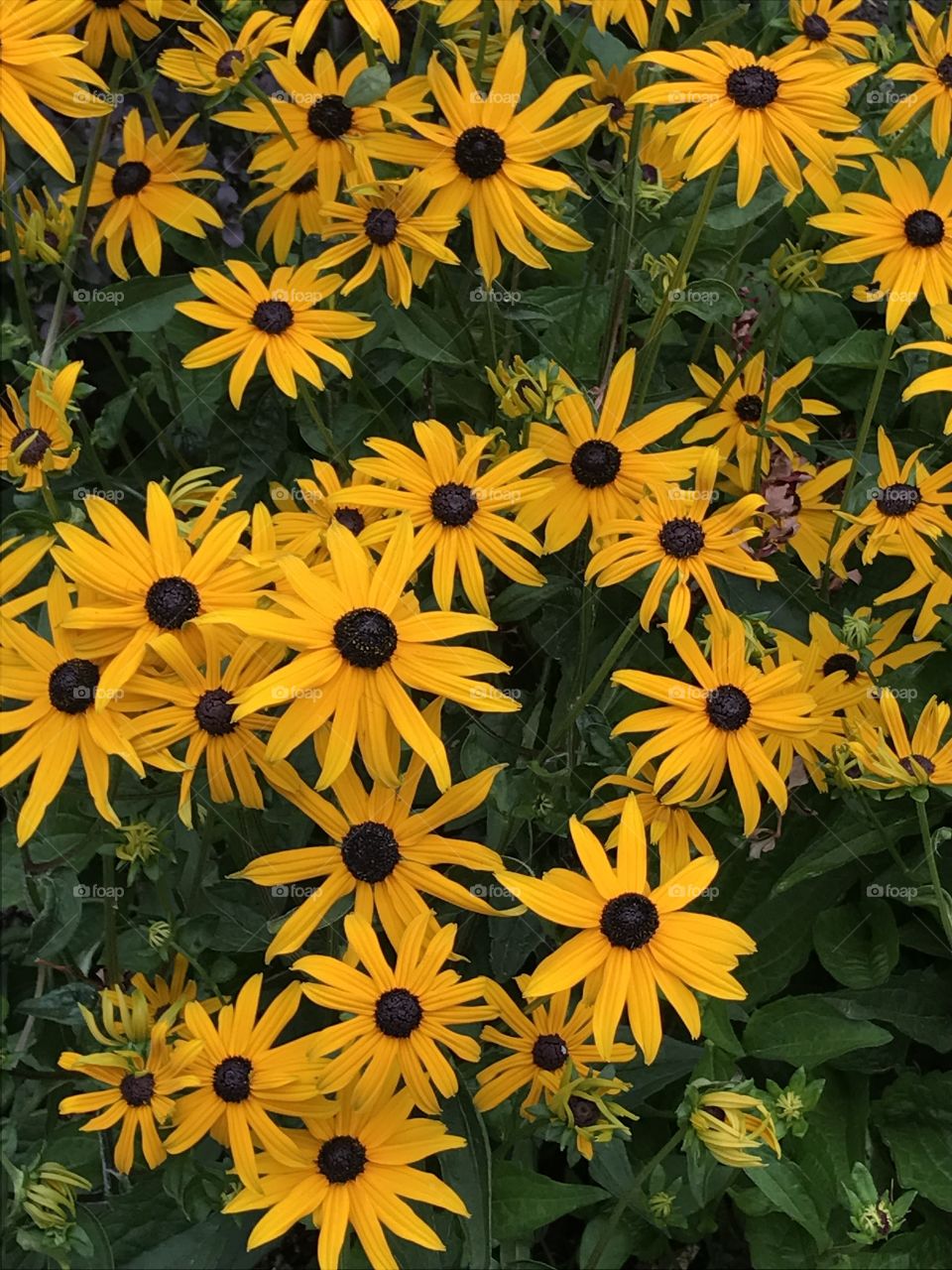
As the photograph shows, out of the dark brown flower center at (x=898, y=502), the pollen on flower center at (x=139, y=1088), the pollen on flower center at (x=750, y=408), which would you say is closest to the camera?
the pollen on flower center at (x=139, y=1088)

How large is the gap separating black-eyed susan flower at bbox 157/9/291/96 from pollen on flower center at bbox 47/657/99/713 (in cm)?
79

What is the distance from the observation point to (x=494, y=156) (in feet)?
4.63

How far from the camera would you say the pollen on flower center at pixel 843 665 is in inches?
62.8

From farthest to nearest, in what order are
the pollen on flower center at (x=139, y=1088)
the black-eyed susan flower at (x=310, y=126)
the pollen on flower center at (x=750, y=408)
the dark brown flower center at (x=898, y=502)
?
the pollen on flower center at (x=750, y=408) → the black-eyed susan flower at (x=310, y=126) → the dark brown flower center at (x=898, y=502) → the pollen on flower center at (x=139, y=1088)

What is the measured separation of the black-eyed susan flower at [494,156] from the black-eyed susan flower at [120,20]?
342 millimetres

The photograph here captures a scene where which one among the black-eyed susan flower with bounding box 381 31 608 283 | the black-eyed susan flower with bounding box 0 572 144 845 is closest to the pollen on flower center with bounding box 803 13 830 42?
the black-eyed susan flower with bounding box 381 31 608 283

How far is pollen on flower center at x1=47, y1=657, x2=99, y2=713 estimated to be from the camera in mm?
1204

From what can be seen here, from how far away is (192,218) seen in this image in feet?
5.77

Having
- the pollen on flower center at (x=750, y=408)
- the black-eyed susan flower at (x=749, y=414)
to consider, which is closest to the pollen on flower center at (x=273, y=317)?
the black-eyed susan flower at (x=749, y=414)

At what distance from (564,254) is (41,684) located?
1164mm

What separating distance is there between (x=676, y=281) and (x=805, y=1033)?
979 millimetres

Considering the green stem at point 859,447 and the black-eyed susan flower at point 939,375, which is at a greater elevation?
the black-eyed susan flower at point 939,375

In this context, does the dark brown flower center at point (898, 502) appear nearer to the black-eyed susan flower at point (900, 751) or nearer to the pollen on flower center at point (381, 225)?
the black-eyed susan flower at point (900, 751)

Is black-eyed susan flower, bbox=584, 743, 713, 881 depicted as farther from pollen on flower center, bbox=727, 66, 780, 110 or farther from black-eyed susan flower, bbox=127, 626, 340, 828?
pollen on flower center, bbox=727, 66, 780, 110
